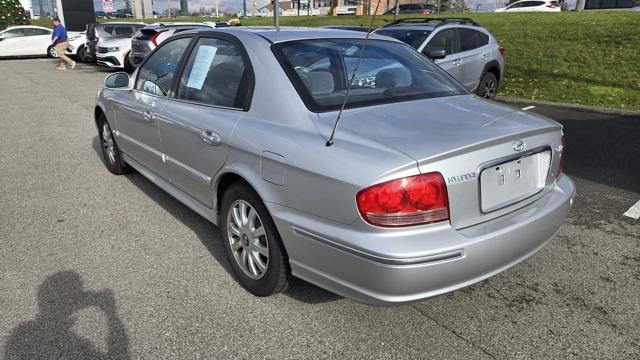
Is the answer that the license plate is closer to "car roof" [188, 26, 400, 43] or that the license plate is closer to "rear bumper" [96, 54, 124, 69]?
"car roof" [188, 26, 400, 43]

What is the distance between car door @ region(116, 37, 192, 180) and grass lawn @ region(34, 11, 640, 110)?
28.5ft

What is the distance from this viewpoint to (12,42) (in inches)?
831

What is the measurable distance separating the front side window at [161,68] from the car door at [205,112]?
23cm

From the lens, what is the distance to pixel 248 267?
2.99 metres

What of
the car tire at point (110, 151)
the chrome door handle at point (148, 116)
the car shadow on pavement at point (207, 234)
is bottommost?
the car shadow on pavement at point (207, 234)

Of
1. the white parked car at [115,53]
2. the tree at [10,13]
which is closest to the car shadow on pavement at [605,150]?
the white parked car at [115,53]

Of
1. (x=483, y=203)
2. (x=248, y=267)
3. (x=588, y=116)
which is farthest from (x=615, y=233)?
(x=588, y=116)

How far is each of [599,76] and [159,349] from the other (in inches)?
465

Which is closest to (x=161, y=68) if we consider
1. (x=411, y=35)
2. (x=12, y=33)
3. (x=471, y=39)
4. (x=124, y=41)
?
(x=411, y=35)

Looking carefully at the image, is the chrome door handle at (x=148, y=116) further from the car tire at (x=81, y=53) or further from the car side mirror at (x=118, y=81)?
the car tire at (x=81, y=53)

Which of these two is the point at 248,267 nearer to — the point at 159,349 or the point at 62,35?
the point at 159,349

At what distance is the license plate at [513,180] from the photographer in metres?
2.33

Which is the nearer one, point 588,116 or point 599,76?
point 588,116

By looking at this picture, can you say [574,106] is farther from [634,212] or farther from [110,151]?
[110,151]
